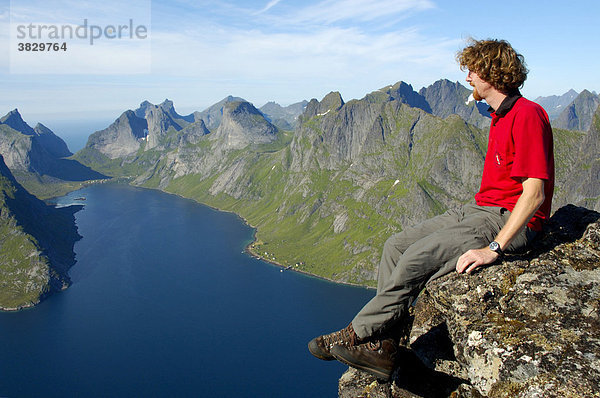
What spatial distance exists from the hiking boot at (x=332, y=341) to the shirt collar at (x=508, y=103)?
784 cm

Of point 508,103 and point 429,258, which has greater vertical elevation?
point 508,103

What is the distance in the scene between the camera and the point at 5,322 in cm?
19812

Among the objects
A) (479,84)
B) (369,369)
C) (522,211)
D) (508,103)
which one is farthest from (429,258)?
(479,84)

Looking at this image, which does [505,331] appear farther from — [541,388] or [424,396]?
[424,396]

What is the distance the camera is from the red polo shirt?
10750mm

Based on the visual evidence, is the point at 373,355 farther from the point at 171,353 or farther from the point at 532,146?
the point at 171,353

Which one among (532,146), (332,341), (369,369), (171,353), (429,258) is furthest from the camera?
(171,353)

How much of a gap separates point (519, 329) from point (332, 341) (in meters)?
5.27

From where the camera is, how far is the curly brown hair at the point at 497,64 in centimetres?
1168

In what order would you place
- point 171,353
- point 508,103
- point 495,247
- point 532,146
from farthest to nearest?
point 171,353 < point 508,103 < point 495,247 < point 532,146

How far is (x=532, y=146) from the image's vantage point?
10805mm

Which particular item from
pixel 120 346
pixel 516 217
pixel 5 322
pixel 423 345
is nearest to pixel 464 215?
pixel 516 217

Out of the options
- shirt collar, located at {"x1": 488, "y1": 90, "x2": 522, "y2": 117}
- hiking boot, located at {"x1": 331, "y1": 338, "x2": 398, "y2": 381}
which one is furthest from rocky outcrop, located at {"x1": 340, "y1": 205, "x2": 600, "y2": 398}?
shirt collar, located at {"x1": 488, "y1": 90, "x2": 522, "y2": 117}

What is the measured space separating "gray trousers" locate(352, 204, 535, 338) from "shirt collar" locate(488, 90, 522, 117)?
2.87m
